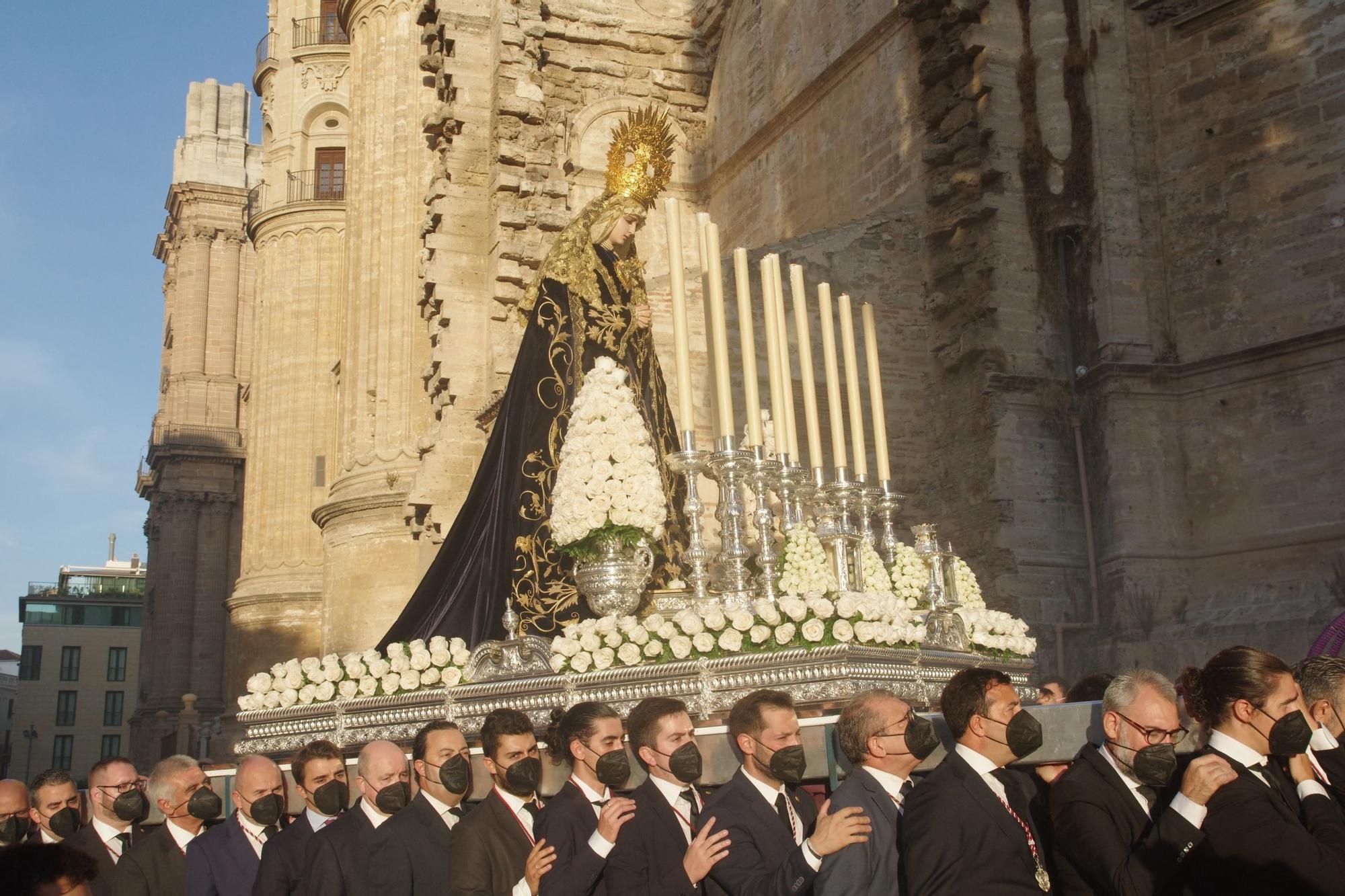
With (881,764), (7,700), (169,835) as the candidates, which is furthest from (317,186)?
(7,700)

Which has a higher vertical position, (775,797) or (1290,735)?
(1290,735)

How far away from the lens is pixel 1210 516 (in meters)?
13.5

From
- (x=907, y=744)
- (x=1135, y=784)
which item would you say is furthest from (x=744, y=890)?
(x=1135, y=784)

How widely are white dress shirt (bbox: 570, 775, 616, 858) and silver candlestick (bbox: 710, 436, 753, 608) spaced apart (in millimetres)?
2119

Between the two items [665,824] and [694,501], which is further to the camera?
[694,501]

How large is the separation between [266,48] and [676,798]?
36.4 m

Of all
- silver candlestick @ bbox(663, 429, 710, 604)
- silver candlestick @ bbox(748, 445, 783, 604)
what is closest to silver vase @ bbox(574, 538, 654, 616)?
silver candlestick @ bbox(663, 429, 710, 604)

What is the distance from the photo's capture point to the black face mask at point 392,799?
5.40 meters

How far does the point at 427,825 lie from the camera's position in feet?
17.9

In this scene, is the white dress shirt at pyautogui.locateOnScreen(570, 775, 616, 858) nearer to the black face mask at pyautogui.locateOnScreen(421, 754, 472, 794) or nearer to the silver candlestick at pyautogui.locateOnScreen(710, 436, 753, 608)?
the black face mask at pyautogui.locateOnScreen(421, 754, 472, 794)

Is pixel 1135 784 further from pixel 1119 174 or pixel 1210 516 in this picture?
pixel 1119 174

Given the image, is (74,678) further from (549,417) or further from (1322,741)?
(1322,741)

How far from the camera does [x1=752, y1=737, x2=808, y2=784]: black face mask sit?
4680 mm

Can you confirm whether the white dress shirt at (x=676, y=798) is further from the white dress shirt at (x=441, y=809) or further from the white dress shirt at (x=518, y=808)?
the white dress shirt at (x=441, y=809)
